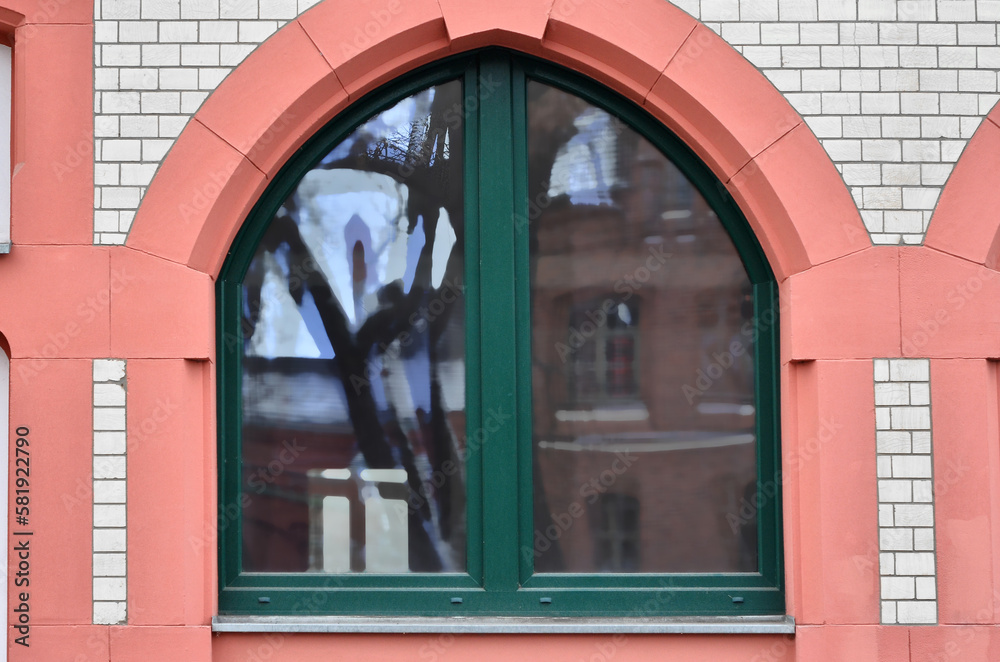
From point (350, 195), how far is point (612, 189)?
1.48 m

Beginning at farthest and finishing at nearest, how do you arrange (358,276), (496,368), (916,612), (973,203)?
(358,276) < (496,368) < (973,203) < (916,612)

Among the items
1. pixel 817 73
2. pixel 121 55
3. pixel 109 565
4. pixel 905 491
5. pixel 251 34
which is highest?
pixel 251 34

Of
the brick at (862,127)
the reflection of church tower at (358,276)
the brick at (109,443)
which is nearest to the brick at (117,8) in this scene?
the reflection of church tower at (358,276)

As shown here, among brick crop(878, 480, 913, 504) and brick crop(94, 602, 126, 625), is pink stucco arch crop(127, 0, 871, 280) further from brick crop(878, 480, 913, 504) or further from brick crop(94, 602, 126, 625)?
brick crop(94, 602, 126, 625)

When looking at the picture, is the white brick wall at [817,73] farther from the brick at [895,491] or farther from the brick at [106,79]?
the brick at [895,491]

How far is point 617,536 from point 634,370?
924mm

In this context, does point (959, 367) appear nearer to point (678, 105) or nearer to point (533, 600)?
point (678, 105)

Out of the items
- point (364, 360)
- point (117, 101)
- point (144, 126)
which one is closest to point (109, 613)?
point (364, 360)

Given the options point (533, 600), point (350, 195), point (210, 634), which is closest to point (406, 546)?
point (533, 600)

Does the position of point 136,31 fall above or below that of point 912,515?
above

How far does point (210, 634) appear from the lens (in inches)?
187

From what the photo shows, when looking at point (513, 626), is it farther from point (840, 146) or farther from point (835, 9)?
point (835, 9)

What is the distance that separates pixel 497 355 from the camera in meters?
5.04

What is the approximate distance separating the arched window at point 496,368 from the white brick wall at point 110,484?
53cm
